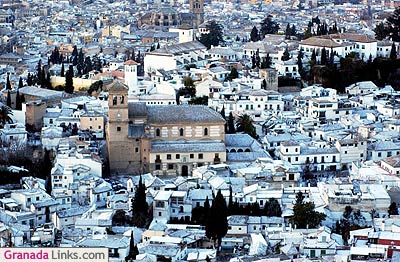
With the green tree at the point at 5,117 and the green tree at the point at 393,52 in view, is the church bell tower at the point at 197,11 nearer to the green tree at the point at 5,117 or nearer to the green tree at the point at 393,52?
the green tree at the point at 393,52

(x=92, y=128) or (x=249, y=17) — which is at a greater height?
(x=92, y=128)

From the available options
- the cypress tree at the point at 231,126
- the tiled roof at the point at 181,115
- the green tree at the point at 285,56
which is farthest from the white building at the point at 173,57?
the tiled roof at the point at 181,115

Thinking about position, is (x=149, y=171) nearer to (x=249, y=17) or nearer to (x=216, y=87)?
(x=216, y=87)

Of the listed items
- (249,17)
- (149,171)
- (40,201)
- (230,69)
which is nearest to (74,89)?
(230,69)

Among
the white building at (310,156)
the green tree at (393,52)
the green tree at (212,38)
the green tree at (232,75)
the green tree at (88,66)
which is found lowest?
the green tree at (88,66)

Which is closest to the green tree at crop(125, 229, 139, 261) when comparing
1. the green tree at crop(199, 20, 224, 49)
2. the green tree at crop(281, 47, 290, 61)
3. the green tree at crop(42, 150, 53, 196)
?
the green tree at crop(42, 150, 53, 196)

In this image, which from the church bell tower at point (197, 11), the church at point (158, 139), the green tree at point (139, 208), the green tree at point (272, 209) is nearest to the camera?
the green tree at point (139, 208)
